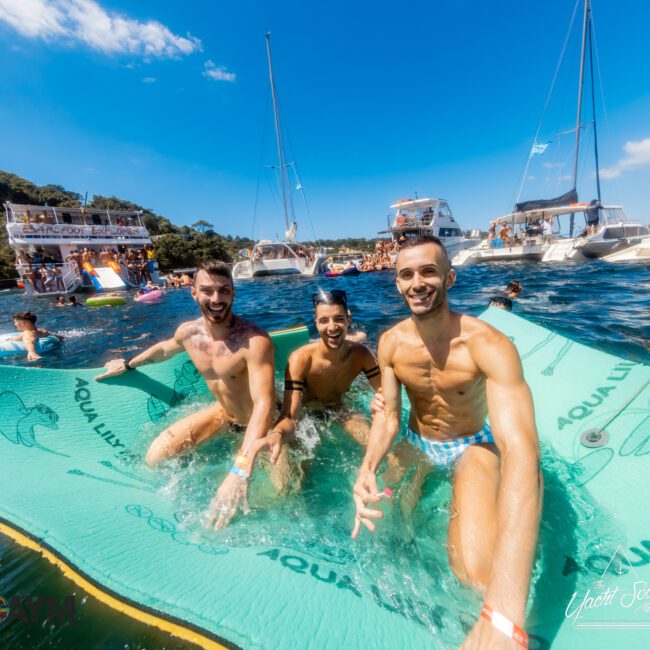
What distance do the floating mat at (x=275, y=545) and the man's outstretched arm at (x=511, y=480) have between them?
0.40 meters

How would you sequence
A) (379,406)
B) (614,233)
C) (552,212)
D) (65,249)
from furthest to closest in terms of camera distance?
(552,212) < (65,249) < (614,233) < (379,406)

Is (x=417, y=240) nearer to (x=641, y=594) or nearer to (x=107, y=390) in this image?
(x=641, y=594)

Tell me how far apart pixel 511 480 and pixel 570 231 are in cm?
3238

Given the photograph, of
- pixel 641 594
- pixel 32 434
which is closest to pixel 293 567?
pixel 641 594

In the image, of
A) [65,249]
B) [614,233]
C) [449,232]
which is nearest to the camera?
[614,233]

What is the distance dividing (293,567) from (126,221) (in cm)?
3479

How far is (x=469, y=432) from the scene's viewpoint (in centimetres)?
227

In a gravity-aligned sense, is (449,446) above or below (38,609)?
above

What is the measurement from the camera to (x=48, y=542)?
1684 mm

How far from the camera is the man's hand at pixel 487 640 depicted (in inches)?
44.1

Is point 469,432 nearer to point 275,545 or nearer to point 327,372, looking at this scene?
point 327,372

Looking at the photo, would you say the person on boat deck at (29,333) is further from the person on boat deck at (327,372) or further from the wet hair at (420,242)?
the wet hair at (420,242)

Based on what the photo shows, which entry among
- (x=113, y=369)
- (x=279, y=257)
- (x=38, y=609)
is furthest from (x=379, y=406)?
(x=279, y=257)
